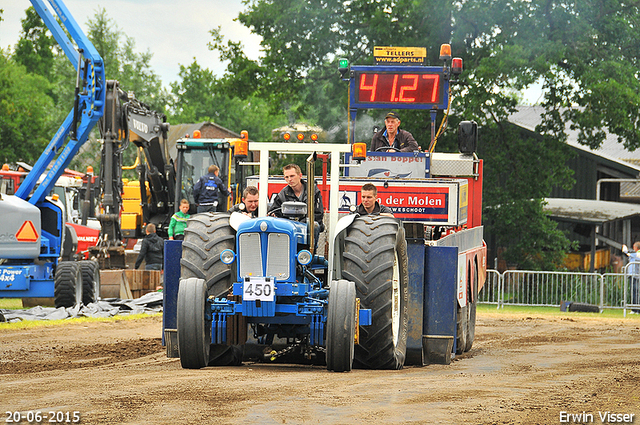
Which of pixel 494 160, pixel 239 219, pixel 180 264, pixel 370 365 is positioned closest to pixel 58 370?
pixel 180 264

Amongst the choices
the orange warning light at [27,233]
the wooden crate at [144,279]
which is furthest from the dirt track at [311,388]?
the wooden crate at [144,279]

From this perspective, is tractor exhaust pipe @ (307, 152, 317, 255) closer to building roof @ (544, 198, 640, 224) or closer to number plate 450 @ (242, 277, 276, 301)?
number plate 450 @ (242, 277, 276, 301)

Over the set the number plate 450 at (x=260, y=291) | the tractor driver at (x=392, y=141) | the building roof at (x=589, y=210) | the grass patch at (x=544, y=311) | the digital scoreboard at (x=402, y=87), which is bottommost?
the grass patch at (x=544, y=311)

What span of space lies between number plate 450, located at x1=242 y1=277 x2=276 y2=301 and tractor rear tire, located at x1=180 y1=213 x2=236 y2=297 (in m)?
0.43

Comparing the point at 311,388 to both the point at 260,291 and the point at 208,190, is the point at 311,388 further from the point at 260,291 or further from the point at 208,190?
the point at 208,190

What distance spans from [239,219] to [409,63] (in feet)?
19.5

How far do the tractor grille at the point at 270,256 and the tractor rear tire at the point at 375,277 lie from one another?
0.73 metres

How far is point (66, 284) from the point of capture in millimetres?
17203

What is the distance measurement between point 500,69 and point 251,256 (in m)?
19.9

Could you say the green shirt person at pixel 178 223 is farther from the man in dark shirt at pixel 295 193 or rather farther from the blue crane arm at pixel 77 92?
the man in dark shirt at pixel 295 193

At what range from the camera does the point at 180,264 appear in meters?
9.72

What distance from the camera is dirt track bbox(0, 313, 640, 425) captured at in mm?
6559

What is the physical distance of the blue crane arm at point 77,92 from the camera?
17.5 meters

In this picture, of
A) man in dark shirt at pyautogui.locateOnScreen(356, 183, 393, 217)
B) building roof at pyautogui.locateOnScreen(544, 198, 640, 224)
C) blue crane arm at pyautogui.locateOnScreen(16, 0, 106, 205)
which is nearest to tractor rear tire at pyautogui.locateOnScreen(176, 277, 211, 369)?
man in dark shirt at pyautogui.locateOnScreen(356, 183, 393, 217)
